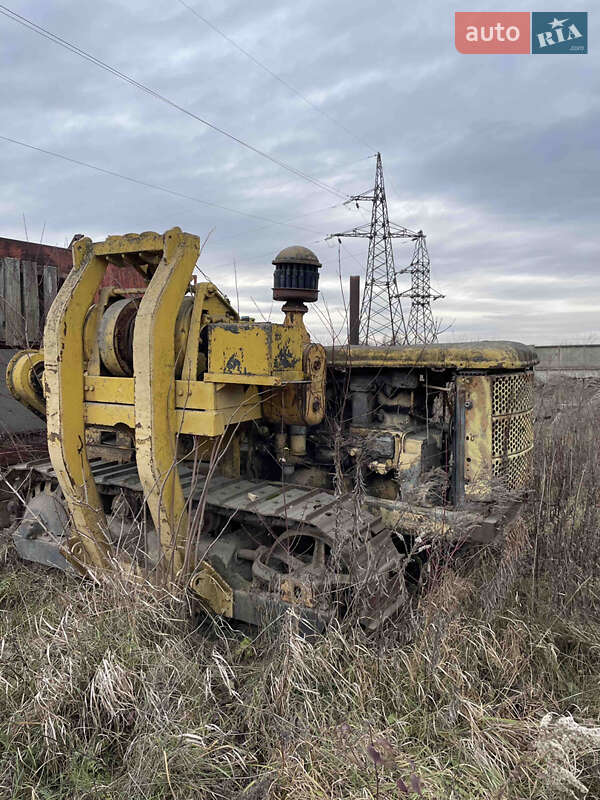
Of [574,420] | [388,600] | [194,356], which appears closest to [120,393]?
[194,356]

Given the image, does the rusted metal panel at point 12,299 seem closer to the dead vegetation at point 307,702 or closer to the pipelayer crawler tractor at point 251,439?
the pipelayer crawler tractor at point 251,439

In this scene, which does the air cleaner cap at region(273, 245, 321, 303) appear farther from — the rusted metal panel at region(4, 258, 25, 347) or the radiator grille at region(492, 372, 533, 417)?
the rusted metal panel at region(4, 258, 25, 347)

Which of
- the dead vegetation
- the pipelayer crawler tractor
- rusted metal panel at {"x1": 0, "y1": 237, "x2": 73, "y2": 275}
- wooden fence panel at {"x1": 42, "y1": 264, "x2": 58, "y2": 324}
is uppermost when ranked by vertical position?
rusted metal panel at {"x1": 0, "y1": 237, "x2": 73, "y2": 275}

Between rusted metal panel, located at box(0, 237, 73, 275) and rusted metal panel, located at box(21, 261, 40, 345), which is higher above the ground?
rusted metal panel, located at box(0, 237, 73, 275)

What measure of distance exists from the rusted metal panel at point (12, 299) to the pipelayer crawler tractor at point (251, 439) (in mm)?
2266

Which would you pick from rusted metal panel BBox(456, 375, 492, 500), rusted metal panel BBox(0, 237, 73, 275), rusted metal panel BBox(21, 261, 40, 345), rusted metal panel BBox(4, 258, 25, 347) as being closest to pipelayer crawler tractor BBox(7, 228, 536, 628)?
rusted metal panel BBox(456, 375, 492, 500)

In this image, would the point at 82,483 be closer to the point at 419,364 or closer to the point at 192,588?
→ the point at 192,588

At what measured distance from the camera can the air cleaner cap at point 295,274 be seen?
3.73 m

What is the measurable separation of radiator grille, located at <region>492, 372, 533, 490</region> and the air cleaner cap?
136cm

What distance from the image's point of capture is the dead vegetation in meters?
2.06

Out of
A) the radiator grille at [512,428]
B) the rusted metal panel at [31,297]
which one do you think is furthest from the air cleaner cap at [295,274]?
the rusted metal panel at [31,297]

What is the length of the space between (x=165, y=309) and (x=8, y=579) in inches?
91.0

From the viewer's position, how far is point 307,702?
2.39 meters

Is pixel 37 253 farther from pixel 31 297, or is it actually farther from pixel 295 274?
pixel 295 274
